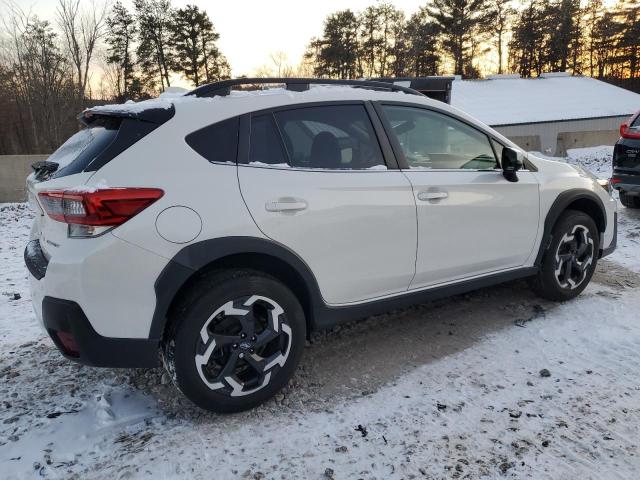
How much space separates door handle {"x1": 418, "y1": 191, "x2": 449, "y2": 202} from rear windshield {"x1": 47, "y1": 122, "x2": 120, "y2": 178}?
1.83m

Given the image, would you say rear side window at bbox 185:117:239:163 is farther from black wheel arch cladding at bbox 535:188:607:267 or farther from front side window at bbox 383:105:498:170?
black wheel arch cladding at bbox 535:188:607:267

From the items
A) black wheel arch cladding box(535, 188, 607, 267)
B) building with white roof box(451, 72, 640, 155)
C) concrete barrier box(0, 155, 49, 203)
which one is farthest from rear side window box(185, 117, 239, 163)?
building with white roof box(451, 72, 640, 155)

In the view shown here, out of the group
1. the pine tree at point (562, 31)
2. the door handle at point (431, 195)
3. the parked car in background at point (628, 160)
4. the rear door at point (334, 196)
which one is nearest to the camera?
the rear door at point (334, 196)

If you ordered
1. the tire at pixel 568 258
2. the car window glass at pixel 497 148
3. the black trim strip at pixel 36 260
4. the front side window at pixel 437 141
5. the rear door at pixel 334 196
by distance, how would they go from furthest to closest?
the tire at pixel 568 258 < the car window glass at pixel 497 148 < the front side window at pixel 437 141 < the rear door at pixel 334 196 < the black trim strip at pixel 36 260

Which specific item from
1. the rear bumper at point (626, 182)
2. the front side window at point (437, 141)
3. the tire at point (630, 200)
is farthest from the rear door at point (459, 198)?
the tire at point (630, 200)

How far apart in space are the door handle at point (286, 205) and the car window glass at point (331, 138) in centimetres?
24

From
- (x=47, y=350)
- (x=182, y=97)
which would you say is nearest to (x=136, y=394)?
(x=47, y=350)

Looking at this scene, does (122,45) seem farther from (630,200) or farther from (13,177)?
(630,200)

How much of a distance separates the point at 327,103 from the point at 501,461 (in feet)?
7.18

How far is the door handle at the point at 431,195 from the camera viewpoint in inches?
121

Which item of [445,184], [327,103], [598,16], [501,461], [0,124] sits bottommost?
[501,461]

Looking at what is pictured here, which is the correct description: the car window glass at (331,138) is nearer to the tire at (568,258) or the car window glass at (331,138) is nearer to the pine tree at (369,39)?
the tire at (568,258)

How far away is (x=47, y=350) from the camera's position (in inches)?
142

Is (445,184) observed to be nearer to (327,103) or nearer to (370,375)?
(327,103)
